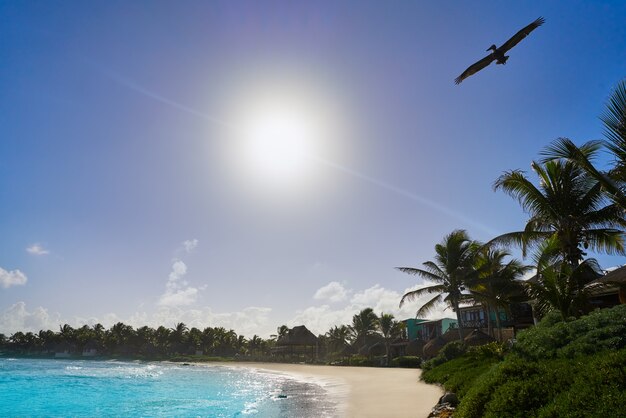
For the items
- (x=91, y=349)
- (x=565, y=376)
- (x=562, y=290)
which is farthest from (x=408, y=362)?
(x=91, y=349)

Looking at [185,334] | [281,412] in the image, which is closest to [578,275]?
[281,412]

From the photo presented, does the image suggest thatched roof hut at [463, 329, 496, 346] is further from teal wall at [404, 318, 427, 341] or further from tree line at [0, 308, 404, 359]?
tree line at [0, 308, 404, 359]

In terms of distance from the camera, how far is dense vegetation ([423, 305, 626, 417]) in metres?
5.08

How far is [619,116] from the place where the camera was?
642 cm

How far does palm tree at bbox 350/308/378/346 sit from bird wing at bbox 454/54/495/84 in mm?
54318

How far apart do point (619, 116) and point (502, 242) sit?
32.7 ft

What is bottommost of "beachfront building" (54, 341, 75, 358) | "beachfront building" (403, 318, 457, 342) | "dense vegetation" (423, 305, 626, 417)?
"beachfront building" (54, 341, 75, 358)

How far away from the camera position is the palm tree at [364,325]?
58.8m

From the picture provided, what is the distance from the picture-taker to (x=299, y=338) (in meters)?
54.9

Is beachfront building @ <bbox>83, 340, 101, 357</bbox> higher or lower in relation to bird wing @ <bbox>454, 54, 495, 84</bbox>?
lower

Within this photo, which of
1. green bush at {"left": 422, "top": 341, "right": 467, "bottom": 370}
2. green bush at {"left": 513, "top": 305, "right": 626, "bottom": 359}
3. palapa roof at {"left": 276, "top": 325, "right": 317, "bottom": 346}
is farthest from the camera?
palapa roof at {"left": 276, "top": 325, "right": 317, "bottom": 346}

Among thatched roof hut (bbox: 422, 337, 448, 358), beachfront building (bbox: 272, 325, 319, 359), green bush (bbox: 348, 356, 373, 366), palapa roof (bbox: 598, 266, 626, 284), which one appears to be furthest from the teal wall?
palapa roof (bbox: 598, 266, 626, 284)

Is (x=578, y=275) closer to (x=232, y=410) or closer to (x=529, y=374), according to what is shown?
(x=529, y=374)

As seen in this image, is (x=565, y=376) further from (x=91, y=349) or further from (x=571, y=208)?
(x=91, y=349)
